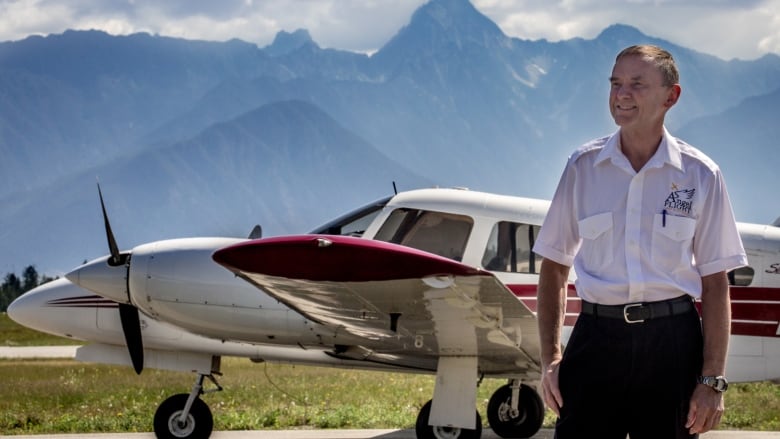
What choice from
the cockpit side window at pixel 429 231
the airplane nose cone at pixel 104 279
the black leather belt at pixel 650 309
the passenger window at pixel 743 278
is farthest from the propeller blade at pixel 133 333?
the black leather belt at pixel 650 309

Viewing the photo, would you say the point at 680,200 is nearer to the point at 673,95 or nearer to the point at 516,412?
the point at 673,95

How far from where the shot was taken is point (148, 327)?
1112cm

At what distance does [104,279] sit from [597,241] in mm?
7301

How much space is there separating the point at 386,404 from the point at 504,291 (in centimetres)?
719

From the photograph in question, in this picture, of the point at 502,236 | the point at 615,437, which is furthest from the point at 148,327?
the point at 615,437

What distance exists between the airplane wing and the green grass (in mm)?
2378

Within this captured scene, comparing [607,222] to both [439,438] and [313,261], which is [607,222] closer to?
[313,261]

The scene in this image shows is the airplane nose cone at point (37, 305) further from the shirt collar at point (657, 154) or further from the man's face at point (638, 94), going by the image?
the man's face at point (638, 94)

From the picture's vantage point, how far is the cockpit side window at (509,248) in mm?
9570

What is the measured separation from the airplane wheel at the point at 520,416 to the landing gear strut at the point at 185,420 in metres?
3.05

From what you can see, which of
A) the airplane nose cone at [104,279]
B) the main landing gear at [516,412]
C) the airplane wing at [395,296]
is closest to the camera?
the airplane wing at [395,296]

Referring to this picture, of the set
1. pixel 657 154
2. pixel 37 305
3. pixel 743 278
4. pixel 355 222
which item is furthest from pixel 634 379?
pixel 37 305

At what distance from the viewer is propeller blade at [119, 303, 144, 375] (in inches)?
430

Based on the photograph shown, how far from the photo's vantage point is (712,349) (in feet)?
11.9
